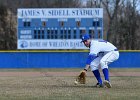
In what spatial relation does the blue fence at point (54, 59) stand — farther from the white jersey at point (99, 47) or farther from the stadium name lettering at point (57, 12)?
the white jersey at point (99, 47)

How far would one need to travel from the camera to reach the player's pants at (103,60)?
1326 cm

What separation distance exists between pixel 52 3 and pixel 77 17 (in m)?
20.7

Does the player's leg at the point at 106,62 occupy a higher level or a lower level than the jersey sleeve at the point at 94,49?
lower

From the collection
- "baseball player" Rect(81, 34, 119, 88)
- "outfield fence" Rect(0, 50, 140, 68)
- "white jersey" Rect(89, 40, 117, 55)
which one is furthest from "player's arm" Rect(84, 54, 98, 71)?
"outfield fence" Rect(0, 50, 140, 68)

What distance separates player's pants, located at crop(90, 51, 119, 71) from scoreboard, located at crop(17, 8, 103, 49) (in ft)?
67.9

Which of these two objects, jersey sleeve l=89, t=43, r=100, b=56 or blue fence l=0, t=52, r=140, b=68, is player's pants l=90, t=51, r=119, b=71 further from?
blue fence l=0, t=52, r=140, b=68

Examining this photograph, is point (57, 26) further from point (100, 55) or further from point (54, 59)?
point (100, 55)

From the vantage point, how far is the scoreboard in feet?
113

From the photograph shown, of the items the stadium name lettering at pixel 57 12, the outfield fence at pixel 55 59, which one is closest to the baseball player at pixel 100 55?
the stadium name lettering at pixel 57 12

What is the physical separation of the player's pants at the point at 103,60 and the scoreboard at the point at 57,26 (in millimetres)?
20707

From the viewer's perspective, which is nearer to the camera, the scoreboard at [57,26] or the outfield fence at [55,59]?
the scoreboard at [57,26]

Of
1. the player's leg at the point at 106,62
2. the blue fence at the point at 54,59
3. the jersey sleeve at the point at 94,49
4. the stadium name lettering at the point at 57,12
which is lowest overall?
the blue fence at the point at 54,59

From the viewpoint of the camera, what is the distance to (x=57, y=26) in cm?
3472

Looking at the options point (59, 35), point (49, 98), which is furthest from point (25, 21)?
point (49, 98)
